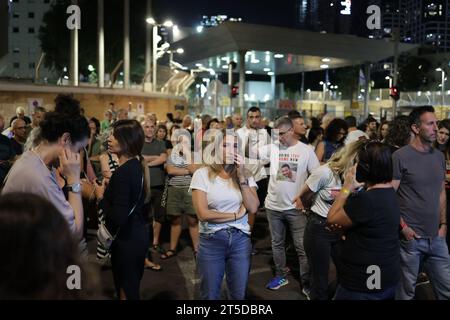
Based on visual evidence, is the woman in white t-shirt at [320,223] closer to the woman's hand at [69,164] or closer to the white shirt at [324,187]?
the white shirt at [324,187]

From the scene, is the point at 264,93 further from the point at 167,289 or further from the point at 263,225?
the point at 167,289

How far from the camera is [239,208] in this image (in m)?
4.39

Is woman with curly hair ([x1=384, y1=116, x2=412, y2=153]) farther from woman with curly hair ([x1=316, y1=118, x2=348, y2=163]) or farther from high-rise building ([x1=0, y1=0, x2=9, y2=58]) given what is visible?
high-rise building ([x1=0, y1=0, x2=9, y2=58])

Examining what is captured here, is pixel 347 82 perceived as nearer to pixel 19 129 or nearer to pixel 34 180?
pixel 19 129

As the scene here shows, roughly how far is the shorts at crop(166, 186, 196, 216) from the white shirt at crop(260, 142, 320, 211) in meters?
1.74

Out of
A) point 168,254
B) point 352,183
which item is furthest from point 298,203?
point 168,254

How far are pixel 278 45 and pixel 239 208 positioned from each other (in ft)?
78.6

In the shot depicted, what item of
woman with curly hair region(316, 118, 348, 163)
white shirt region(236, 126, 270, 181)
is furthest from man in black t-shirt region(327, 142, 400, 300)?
white shirt region(236, 126, 270, 181)

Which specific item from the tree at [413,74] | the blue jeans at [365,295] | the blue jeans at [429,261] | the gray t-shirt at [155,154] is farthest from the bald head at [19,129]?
the tree at [413,74]

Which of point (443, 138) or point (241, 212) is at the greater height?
point (443, 138)

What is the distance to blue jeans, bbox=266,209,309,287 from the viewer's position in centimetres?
596

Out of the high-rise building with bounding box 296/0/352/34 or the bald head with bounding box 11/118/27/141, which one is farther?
the high-rise building with bounding box 296/0/352/34

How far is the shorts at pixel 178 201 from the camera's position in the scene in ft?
24.6
